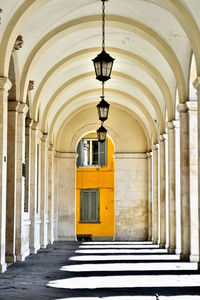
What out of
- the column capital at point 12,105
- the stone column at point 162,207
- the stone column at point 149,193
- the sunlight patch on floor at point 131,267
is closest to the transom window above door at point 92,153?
the stone column at point 149,193

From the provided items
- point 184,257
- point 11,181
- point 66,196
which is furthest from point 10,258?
point 66,196

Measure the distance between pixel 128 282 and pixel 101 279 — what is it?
2.12 feet

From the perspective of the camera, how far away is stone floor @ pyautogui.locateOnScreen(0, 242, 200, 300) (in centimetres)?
834

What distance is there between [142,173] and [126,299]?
1843cm

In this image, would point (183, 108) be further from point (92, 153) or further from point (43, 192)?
point (92, 153)

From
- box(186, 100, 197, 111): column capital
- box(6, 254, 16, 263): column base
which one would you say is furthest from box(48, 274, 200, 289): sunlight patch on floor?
box(186, 100, 197, 111): column capital

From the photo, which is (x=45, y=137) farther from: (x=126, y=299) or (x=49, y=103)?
(x=126, y=299)

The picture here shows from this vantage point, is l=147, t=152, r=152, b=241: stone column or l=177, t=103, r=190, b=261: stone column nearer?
l=177, t=103, r=190, b=261: stone column

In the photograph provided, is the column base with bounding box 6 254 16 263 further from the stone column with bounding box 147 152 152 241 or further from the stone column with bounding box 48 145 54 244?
the stone column with bounding box 147 152 152 241

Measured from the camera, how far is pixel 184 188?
559 inches

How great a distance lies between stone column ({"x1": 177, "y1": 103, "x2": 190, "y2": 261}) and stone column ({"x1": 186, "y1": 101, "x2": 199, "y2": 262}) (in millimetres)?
160

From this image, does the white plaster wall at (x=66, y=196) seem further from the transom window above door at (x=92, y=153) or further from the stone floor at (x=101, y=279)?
the stone floor at (x=101, y=279)

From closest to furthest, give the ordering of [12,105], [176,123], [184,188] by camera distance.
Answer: [12,105] → [184,188] → [176,123]

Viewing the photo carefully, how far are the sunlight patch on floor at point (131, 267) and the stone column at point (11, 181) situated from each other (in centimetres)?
151
